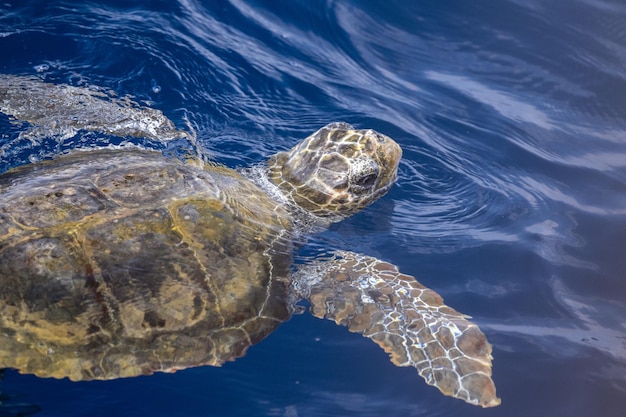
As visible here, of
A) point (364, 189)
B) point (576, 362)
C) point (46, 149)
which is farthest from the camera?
point (46, 149)

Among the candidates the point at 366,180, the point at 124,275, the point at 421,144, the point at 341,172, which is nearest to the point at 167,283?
the point at 124,275

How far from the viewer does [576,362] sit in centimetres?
337

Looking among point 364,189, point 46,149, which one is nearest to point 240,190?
point 364,189

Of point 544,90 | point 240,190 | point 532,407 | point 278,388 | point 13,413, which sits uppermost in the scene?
point 544,90

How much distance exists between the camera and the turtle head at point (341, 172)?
409 centimetres

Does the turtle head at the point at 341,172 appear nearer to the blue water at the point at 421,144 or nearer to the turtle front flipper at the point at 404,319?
the blue water at the point at 421,144

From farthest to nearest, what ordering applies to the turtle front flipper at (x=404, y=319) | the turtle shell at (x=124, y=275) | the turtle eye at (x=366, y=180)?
1. the turtle eye at (x=366, y=180)
2. the turtle front flipper at (x=404, y=319)
3. the turtle shell at (x=124, y=275)

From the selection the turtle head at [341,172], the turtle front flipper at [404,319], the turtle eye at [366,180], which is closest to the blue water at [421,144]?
the turtle front flipper at [404,319]

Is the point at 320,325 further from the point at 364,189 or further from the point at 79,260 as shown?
the point at 79,260

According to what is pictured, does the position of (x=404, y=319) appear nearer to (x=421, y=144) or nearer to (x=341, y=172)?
(x=341, y=172)

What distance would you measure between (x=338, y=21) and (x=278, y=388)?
5.52m

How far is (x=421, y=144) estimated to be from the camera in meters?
5.57

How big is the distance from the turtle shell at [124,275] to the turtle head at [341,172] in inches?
35.4

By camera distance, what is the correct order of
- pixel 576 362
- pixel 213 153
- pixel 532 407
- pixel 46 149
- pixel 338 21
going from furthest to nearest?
pixel 338 21
pixel 213 153
pixel 46 149
pixel 576 362
pixel 532 407
